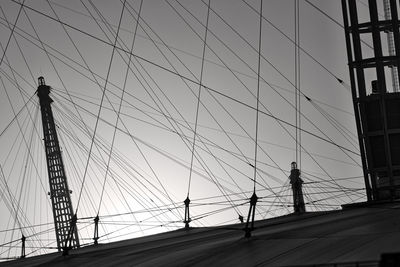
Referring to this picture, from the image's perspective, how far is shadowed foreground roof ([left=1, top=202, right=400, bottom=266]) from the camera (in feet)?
88.5

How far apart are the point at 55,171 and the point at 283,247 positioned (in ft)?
173

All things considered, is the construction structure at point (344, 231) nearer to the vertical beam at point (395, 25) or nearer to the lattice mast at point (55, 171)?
the vertical beam at point (395, 25)

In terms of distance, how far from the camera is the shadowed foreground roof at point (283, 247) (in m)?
27.0

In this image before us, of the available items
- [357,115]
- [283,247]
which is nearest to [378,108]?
[357,115]

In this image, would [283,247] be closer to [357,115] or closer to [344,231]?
[344,231]

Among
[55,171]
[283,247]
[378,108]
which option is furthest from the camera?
[55,171]

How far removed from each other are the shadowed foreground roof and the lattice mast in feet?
117

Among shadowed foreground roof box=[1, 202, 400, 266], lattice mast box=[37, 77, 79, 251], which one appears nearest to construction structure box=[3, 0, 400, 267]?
shadowed foreground roof box=[1, 202, 400, 266]

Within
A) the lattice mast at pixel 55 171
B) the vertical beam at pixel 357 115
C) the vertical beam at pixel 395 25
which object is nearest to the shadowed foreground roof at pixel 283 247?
the vertical beam at pixel 357 115

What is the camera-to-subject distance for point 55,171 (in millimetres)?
80625

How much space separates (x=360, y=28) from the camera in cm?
5231

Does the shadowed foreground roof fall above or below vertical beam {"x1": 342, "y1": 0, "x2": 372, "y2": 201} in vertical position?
below

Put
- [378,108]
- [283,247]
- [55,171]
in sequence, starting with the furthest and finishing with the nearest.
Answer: [55,171]
[378,108]
[283,247]

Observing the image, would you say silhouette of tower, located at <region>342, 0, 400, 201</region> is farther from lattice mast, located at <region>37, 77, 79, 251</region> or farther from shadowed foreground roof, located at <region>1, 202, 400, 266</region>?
lattice mast, located at <region>37, 77, 79, 251</region>
